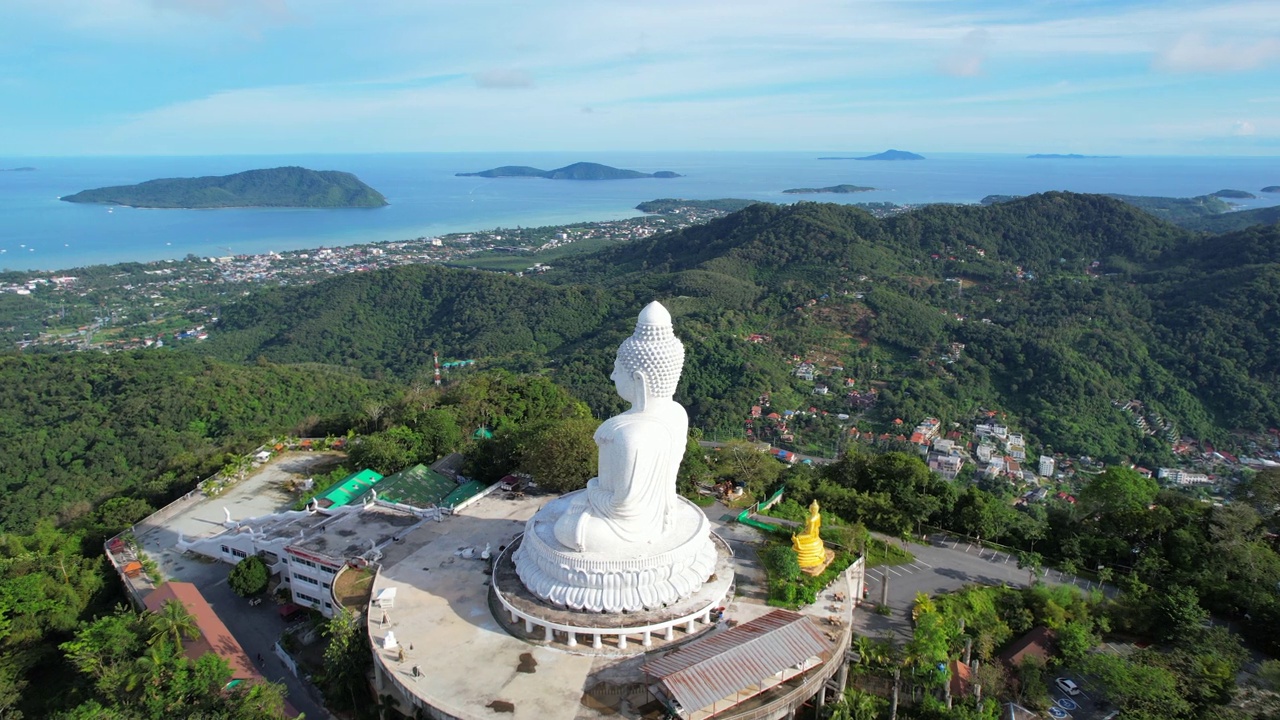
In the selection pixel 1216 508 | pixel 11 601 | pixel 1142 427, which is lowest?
pixel 1142 427

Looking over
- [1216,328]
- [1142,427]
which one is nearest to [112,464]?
[1142,427]

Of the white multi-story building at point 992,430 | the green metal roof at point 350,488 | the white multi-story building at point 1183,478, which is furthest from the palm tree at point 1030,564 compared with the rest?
the white multi-story building at point 992,430

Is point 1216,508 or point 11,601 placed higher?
point 1216,508

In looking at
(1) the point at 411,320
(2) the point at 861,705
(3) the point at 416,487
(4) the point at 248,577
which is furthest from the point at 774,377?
(1) the point at 411,320

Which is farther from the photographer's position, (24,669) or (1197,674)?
(24,669)

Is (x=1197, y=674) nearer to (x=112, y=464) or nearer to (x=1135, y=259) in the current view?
(x=112, y=464)

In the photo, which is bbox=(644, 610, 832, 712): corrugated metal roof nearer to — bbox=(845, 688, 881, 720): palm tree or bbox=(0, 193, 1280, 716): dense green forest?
bbox=(845, 688, 881, 720): palm tree

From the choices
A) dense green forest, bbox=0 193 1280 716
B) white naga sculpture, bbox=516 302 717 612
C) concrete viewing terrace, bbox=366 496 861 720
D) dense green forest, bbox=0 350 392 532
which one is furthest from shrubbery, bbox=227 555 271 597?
dense green forest, bbox=0 350 392 532
